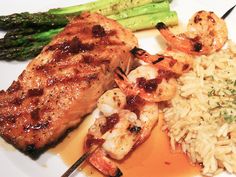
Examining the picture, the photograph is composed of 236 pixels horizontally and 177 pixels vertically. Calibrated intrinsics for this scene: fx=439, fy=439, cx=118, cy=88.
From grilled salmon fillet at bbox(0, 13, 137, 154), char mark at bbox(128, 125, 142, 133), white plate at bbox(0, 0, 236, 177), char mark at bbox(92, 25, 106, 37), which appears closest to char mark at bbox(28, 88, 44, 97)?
grilled salmon fillet at bbox(0, 13, 137, 154)

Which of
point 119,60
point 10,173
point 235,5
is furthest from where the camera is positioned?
point 235,5

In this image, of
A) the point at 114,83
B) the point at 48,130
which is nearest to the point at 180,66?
the point at 114,83

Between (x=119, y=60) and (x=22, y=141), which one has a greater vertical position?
(x=119, y=60)

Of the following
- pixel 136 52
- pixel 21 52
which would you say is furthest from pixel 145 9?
pixel 21 52

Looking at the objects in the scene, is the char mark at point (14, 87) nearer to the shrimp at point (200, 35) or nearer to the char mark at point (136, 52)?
the char mark at point (136, 52)

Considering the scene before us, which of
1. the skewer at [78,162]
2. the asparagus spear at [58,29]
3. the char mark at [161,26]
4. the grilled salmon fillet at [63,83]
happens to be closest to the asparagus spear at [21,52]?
the asparagus spear at [58,29]

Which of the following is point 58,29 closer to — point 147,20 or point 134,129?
point 147,20

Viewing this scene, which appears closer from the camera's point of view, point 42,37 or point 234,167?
point 234,167

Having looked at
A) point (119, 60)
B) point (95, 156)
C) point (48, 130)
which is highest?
point (119, 60)

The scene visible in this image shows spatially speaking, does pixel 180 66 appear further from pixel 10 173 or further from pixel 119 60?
pixel 10 173
